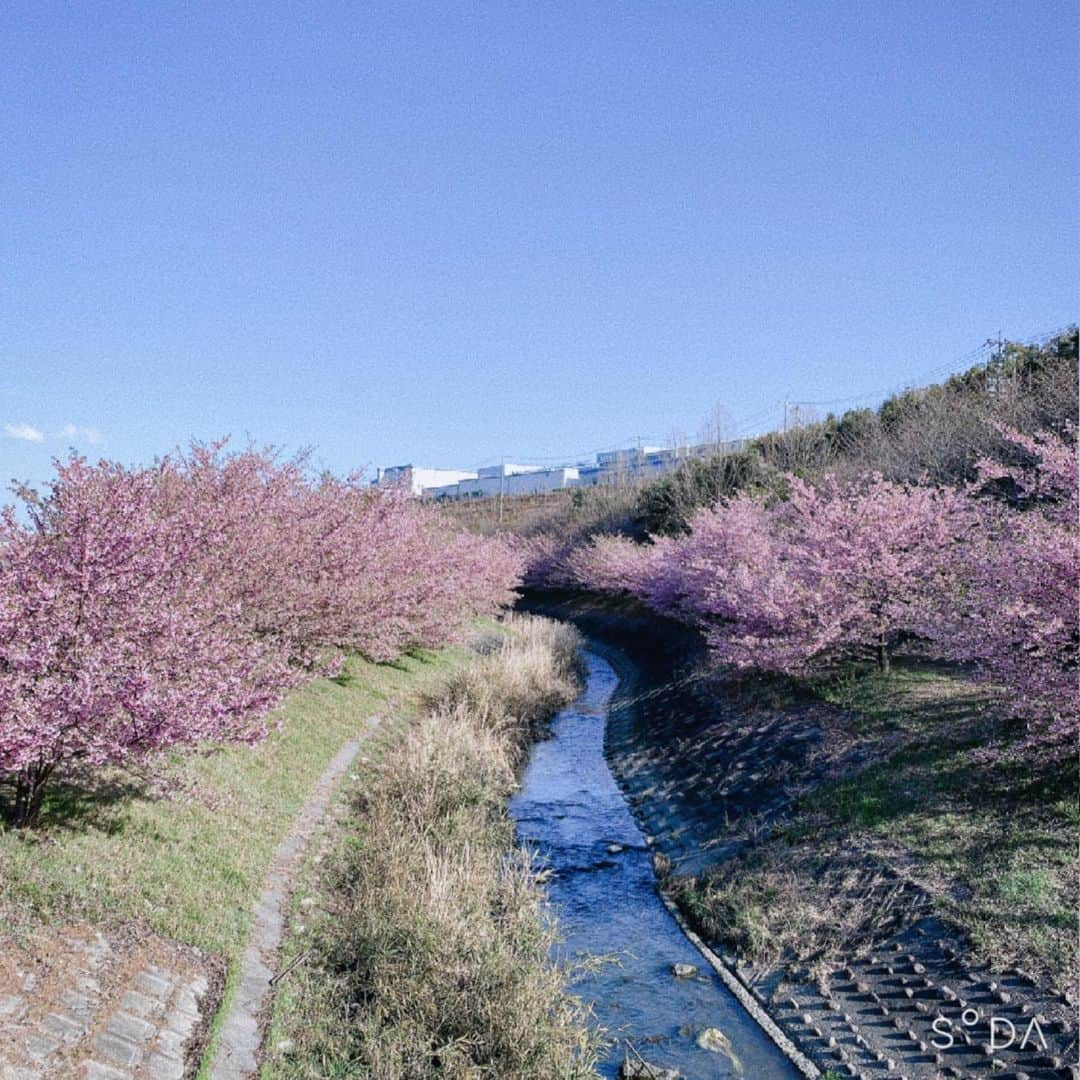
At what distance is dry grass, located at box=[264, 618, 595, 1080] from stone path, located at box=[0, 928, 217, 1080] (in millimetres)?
643

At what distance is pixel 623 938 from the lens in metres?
9.08

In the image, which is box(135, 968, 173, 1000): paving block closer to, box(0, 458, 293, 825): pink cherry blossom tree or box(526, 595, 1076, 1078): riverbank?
box(0, 458, 293, 825): pink cherry blossom tree

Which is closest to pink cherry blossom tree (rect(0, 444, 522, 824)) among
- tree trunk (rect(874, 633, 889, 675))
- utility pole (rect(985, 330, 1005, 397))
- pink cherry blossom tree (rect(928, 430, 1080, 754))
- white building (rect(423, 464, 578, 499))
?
pink cherry blossom tree (rect(928, 430, 1080, 754))

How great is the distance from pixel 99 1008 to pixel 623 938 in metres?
5.33

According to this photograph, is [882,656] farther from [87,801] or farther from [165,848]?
[87,801]

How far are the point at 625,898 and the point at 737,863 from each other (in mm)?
1359

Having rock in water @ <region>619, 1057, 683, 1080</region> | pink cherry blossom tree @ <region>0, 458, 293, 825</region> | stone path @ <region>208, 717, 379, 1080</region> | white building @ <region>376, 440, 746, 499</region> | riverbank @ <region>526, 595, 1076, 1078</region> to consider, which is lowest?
rock in water @ <region>619, 1057, 683, 1080</region>

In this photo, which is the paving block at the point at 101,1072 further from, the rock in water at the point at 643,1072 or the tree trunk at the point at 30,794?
the rock in water at the point at 643,1072

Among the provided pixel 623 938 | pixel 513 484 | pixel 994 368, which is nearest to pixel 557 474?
pixel 513 484

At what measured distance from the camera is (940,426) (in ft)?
90.5

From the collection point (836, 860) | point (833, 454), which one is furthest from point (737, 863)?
point (833, 454)

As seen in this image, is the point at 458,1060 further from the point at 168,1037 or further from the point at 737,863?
the point at 737,863

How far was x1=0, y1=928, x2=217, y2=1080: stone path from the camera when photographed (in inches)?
192

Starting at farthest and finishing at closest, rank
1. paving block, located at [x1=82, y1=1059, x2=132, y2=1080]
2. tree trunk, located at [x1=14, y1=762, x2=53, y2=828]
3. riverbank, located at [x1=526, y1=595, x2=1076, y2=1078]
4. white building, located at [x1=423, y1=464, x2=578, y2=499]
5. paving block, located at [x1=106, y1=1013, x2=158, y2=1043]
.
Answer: white building, located at [x1=423, y1=464, x2=578, y2=499] → tree trunk, located at [x1=14, y1=762, x2=53, y2=828] → riverbank, located at [x1=526, y1=595, x2=1076, y2=1078] → paving block, located at [x1=106, y1=1013, x2=158, y2=1043] → paving block, located at [x1=82, y1=1059, x2=132, y2=1080]
